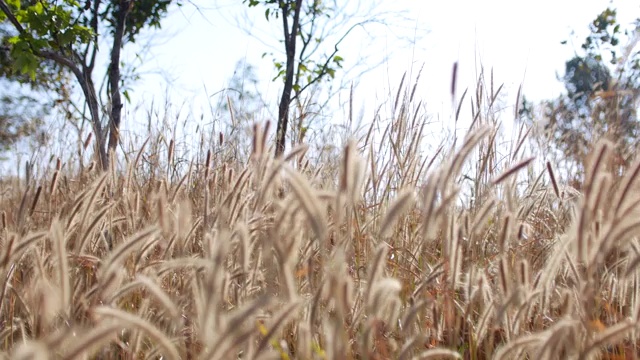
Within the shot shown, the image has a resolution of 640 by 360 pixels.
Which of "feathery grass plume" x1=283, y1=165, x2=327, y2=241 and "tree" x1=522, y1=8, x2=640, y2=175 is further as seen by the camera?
"tree" x1=522, y1=8, x2=640, y2=175

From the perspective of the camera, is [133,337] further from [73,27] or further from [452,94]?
[73,27]

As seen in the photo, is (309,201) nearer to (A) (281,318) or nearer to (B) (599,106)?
(A) (281,318)

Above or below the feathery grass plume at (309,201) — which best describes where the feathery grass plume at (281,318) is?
below

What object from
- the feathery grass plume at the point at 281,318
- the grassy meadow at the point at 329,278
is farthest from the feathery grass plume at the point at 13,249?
Result: the feathery grass plume at the point at 281,318

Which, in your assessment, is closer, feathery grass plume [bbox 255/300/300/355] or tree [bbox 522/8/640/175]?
feathery grass plume [bbox 255/300/300/355]

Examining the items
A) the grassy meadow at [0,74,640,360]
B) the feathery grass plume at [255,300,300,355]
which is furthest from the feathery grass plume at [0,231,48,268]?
the feathery grass plume at [255,300,300,355]

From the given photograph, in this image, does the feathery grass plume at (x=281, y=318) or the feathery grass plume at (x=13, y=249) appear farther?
the feathery grass plume at (x=13, y=249)

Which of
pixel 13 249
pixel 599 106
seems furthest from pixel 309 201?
pixel 599 106

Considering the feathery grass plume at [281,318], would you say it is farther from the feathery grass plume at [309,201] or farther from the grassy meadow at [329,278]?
the feathery grass plume at [309,201]

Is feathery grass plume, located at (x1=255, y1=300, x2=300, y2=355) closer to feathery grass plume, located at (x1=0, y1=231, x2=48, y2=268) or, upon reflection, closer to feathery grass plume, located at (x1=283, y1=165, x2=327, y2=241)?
feathery grass plume, located at (x1=283, y1=165, x2=327, y2=241)

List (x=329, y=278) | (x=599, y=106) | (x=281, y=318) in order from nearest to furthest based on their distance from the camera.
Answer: (x=281, y=318)
(x=329, y=278)
(x=599, y=106)

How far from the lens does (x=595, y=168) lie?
88cm

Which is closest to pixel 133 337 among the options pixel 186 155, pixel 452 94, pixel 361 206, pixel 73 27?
pixel 452 94

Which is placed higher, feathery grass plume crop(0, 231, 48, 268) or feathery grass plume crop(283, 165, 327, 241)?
feathery grass plume crop(283, 165, 327, 241)
